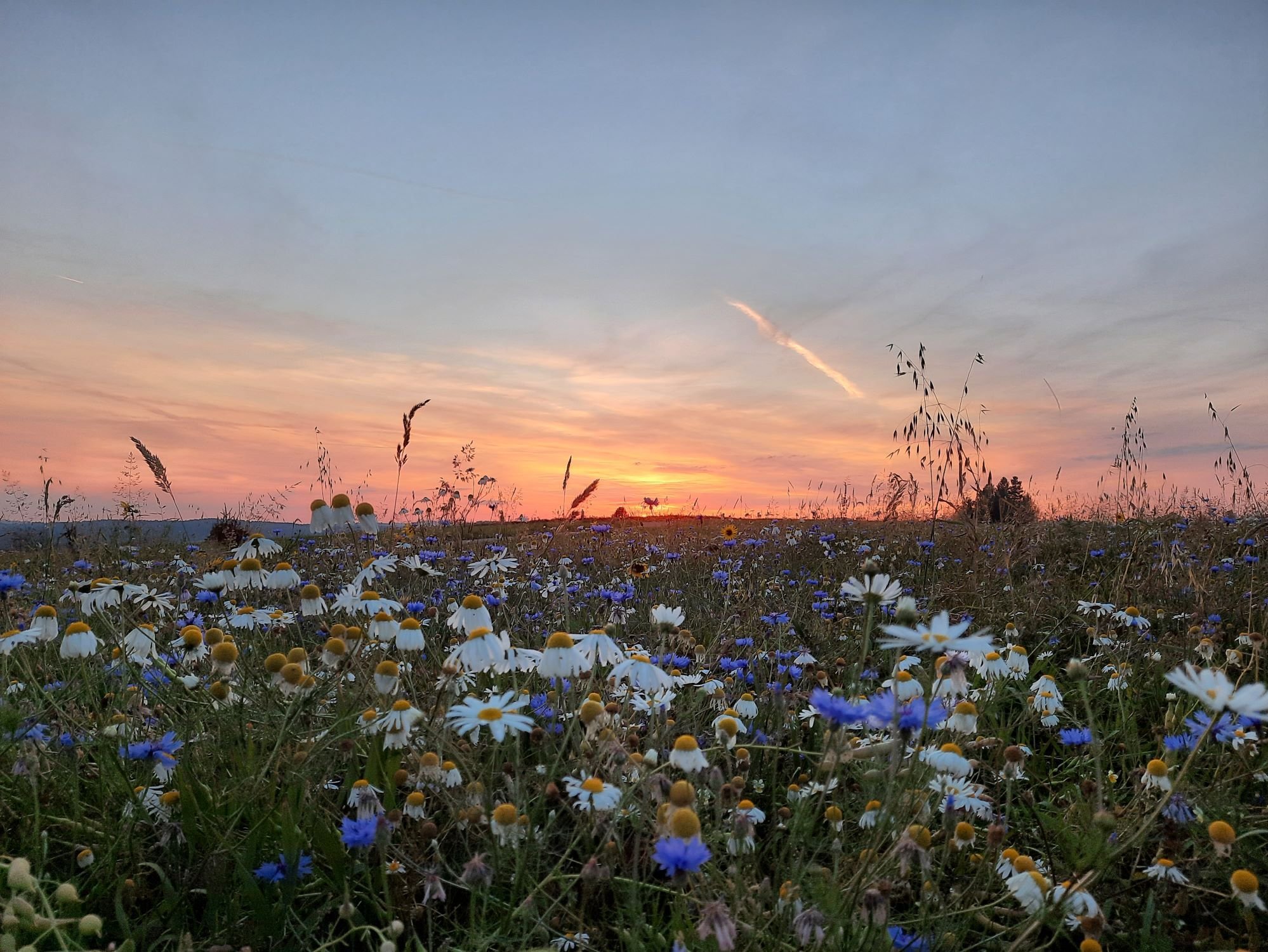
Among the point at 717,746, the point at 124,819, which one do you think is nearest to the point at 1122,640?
the point at 717,746

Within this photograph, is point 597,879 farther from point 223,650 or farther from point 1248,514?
point 1248,514

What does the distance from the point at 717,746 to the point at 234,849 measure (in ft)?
4.06

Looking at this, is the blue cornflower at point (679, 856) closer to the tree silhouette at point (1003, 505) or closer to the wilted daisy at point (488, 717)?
the wilted daisy at point (488, 717)

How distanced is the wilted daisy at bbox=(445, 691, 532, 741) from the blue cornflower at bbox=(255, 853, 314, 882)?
462 millimetres

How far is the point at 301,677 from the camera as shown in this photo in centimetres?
196

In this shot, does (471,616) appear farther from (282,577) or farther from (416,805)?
(282,577)

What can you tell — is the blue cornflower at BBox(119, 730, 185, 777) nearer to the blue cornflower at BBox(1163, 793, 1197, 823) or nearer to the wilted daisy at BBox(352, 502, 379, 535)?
the wilted daisy at BBox(352, 502, 379, 535)

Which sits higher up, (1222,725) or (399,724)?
(1222,725)

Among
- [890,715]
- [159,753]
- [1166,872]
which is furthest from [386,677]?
[1166,872]

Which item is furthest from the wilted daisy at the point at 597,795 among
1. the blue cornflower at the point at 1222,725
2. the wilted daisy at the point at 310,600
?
the blue cornflower at the point at 1222,725

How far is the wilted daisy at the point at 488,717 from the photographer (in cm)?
165

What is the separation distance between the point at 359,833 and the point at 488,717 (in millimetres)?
369

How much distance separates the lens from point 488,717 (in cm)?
174

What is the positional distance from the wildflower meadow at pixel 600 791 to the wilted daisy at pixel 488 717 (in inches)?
0.5
